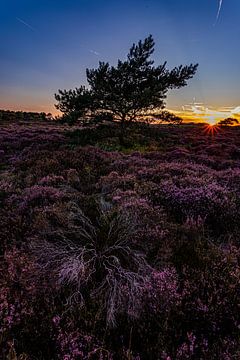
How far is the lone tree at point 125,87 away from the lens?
20.1 m

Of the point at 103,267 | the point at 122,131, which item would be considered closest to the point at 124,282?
the point at 103,267

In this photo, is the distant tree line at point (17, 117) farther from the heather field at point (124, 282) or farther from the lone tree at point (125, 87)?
the heather field at point (124, 282)

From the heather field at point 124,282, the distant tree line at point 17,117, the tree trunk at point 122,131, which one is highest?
the heather field at point 124,282

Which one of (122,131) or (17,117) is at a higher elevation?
(122,131)

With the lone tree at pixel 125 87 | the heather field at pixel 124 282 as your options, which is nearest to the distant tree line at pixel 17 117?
the lone tree at pixel 125 87

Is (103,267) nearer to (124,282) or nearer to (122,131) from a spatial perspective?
(124,282)

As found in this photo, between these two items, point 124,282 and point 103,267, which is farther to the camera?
point 103,267

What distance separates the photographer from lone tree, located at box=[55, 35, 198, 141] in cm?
2008

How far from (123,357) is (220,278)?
62.4 inches

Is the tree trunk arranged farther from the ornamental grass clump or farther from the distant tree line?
the distant tree line

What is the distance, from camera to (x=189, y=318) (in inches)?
124

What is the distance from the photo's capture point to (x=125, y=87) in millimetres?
20406

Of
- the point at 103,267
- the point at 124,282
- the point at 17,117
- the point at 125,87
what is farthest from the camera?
the point at 17,117

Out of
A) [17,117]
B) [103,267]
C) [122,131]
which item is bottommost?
[17,117]
